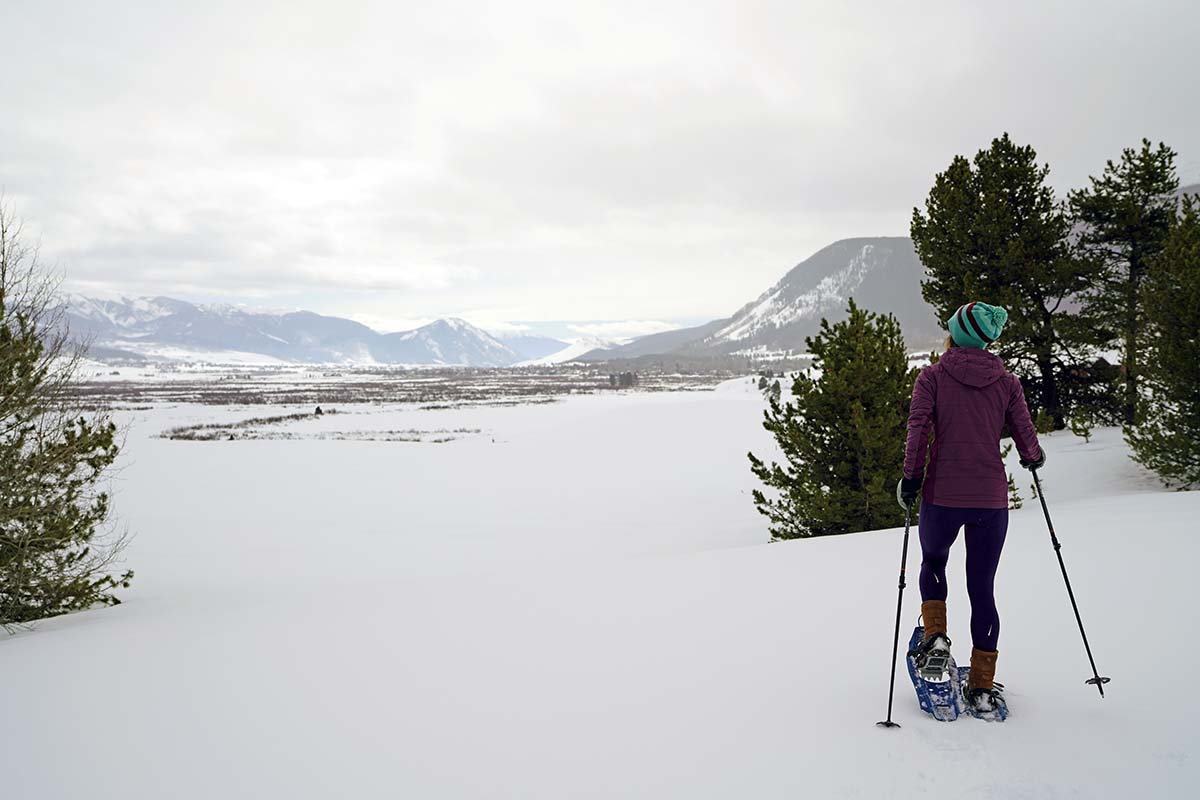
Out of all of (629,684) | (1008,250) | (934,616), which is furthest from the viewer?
(1008,250)

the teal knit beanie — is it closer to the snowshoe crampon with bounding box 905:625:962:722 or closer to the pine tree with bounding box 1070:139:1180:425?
the snowshoe crampon with bounding box 905:625:962:722

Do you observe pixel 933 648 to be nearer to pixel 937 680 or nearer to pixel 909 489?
pixel 937 680

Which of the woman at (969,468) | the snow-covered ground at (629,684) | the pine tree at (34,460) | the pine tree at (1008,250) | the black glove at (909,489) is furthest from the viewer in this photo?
the pine tree at (1008,250)

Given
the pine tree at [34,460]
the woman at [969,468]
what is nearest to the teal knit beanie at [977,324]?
the woman at [969,468]

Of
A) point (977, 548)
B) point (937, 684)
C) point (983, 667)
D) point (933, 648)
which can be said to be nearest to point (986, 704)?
point (983, 667)

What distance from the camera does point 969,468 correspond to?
4.21 metres

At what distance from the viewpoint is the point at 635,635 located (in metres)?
5.99

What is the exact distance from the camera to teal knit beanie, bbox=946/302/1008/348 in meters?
4.26

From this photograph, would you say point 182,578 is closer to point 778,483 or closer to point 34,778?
point 34,778

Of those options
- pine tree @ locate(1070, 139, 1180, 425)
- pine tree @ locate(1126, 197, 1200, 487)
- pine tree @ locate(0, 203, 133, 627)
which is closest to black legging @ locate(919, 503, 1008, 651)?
pine tree @ locate(0, 203, 133, 627)

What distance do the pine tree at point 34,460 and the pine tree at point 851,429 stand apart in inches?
459

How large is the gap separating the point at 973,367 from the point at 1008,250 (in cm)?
1774

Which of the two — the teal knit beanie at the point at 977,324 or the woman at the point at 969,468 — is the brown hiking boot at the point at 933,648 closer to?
the woman at the point at 969,468

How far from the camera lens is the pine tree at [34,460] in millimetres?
8938
